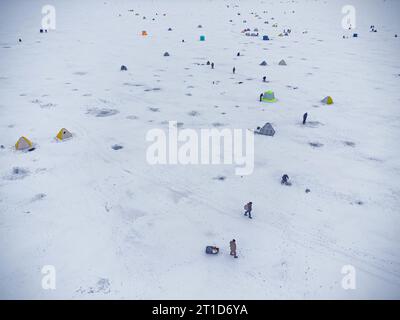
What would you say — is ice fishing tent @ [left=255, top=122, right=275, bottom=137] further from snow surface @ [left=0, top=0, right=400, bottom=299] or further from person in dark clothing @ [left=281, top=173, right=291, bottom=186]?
person in dark clothing @ [left=281, top=173, right=291, bottom=186]

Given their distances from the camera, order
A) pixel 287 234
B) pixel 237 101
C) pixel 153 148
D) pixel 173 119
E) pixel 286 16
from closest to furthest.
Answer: pixel 287 234 < pixel 153 148 < pixel 173 119 < pixel 237 101 < pixel 286 16

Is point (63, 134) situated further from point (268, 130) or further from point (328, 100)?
point (328, 100)

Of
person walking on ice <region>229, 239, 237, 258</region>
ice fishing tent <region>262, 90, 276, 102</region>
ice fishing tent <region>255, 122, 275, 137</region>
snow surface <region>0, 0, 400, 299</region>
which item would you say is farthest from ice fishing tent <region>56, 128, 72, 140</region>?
ice fishing tent <region>262, 90, 276, 102</region>

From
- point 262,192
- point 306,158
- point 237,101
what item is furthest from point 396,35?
→ point 262,192

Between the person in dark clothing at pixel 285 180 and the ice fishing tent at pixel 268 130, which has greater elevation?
the ice fishing tent at pixel 268 130

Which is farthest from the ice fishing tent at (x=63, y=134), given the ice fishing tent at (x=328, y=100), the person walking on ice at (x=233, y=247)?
the ice fishing tent at (x=328, y=100)

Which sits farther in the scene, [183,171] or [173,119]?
[173,119]

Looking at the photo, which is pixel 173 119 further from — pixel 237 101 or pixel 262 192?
pixel 262 192

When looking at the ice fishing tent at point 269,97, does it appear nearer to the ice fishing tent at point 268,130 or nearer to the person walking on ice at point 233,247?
the ice fishing tent at point 268,130
